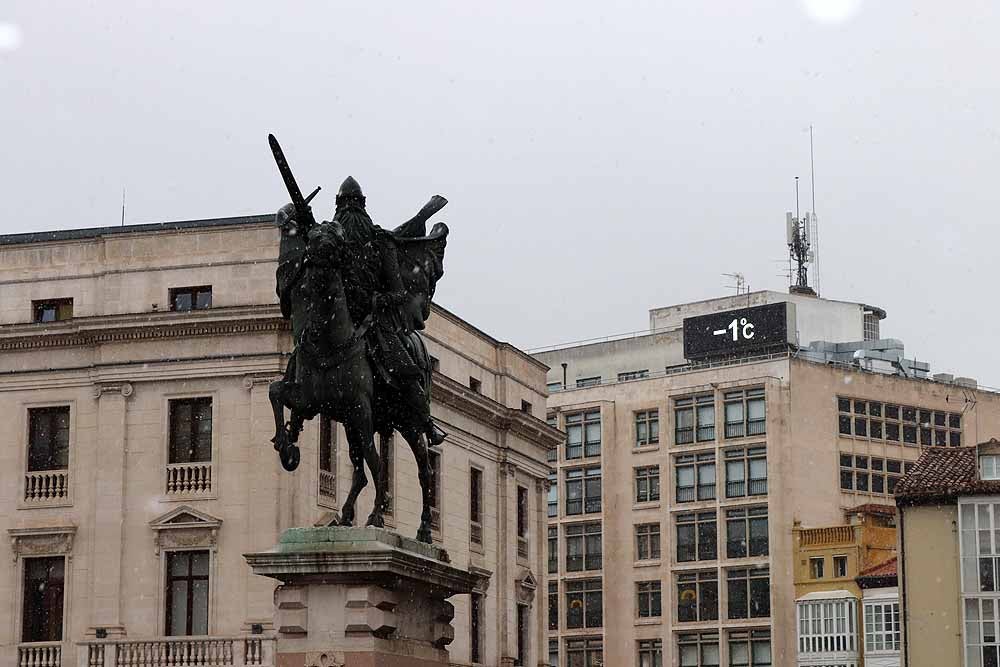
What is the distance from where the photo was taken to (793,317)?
105 m

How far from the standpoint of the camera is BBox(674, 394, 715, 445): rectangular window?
10162cm

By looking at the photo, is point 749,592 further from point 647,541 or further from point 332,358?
point 332,358

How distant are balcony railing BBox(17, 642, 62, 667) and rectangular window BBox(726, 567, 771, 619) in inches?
2013

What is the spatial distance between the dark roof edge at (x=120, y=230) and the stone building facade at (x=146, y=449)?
0.08 m

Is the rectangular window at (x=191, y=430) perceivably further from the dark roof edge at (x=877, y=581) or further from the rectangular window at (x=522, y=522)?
the dark roof edge at (x=877, y=581)

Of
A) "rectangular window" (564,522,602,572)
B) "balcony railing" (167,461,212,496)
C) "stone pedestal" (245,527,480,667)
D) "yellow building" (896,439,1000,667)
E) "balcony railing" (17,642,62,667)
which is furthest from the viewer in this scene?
"rectangular window" (564,522,602,572)

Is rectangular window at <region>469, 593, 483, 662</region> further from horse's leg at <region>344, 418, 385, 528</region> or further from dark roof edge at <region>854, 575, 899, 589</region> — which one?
horse's leg at <region>344, 418, 385, 528</region>

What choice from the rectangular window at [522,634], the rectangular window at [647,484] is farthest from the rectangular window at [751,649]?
the rectangular window at [522,634]

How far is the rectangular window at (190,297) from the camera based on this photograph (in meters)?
54.1

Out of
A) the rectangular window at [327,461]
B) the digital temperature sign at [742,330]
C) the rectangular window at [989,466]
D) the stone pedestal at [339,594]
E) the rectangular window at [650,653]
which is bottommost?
the stone pedestal at [339,594]

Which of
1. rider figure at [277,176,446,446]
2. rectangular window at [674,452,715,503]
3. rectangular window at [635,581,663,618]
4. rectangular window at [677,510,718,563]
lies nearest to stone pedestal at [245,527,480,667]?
rider figure at [277,176,446,446]

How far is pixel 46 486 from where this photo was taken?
178 ft

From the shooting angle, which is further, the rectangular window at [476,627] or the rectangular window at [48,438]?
the rectangular window at [476,627]

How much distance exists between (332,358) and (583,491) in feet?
289
